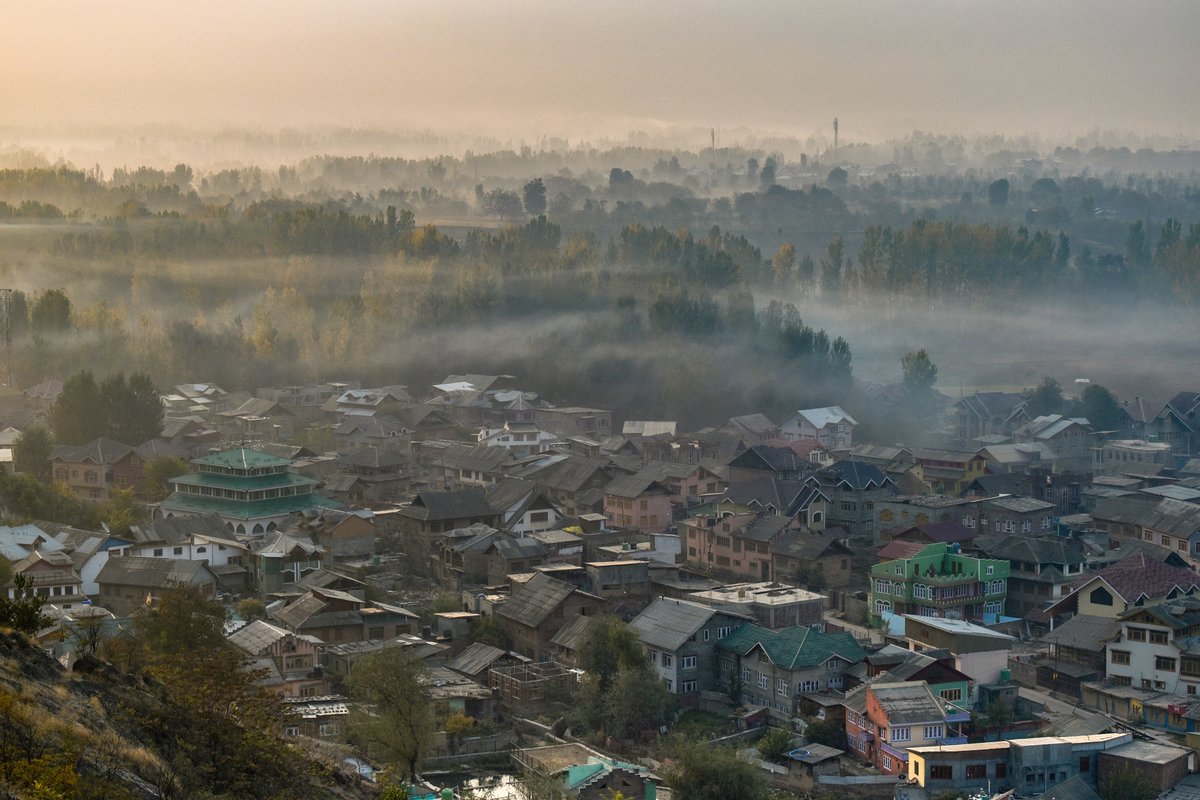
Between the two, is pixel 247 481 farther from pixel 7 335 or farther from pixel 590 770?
pixel 7 335

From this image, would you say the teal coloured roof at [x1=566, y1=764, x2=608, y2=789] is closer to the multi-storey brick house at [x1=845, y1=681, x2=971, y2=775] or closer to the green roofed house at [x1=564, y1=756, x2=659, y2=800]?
the green roofed house at [x1=564, y1=756, x2=659, y2=800]

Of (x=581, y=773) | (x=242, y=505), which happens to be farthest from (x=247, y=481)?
(x=581, y=773)

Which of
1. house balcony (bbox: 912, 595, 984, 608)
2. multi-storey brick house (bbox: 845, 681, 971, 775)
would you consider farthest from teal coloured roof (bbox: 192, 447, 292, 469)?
multi-storey brick house (bbox: 845, 681, 971, 775)

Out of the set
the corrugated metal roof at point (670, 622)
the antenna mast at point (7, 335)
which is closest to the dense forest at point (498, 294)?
the antenna mast at point (7, 335)

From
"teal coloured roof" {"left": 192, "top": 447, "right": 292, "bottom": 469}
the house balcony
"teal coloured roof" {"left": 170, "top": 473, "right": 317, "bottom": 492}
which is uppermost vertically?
"teal coloured roof" {"left": 192, "top": 447, "right": 292, "bottom": 469}

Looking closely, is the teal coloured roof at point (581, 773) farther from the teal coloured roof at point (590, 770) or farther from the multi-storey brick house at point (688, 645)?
the multi-storey brick house at point (688, 645)

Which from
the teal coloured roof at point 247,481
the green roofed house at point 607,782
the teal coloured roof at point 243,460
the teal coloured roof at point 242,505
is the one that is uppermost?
the teal coloured roof at point 243,460

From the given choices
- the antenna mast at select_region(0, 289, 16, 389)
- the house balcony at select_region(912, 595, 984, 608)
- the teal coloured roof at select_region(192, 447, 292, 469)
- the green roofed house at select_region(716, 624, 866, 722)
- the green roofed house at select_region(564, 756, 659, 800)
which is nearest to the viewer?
the green roofed house at select_region(564, 756, 659, 800)
